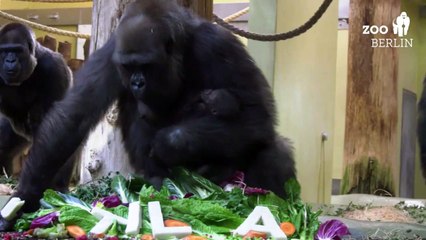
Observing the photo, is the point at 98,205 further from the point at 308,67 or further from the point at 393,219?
the point at 308,67

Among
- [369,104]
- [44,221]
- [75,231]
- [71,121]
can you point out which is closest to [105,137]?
[71,121]

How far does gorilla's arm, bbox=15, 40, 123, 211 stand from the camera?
3.00m

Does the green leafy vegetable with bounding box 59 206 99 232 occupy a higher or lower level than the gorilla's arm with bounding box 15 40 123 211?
lower

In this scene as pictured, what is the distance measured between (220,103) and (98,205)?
710mm

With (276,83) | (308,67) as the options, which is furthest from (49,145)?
(308,67)

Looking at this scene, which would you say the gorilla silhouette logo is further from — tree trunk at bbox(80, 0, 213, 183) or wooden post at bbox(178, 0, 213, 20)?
tree trunk at bbox(80, 0, 213, 183)

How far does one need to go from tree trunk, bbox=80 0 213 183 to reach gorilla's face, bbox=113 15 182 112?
→ 2.74 feet

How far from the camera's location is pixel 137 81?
293 centimetres

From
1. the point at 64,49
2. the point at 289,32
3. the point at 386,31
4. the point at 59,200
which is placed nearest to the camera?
the point at 59,200

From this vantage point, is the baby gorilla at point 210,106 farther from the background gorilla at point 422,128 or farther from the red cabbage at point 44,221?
the background gorilla at point 422,128

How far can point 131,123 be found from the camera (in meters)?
3.34

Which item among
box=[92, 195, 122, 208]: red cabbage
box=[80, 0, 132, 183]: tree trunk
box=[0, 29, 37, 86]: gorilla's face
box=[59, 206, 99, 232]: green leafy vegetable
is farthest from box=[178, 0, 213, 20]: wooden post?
box=[0, 29, 37, 86]: gorilla's face

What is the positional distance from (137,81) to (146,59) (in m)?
0.10

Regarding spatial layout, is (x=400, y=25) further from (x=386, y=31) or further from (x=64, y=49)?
(x=64, y=49)
